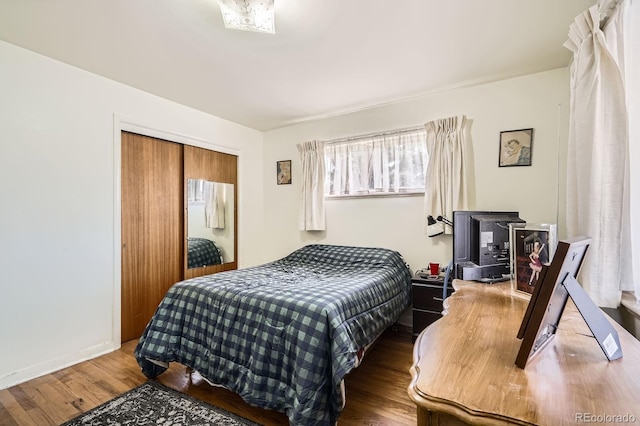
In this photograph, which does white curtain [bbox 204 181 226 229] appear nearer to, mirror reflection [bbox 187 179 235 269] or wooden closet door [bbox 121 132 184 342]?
mirror reflection [bbox 187 179 235 269]

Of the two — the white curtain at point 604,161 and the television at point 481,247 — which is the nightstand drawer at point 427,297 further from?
the white curtain at point 604,161

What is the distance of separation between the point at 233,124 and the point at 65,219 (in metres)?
2.19

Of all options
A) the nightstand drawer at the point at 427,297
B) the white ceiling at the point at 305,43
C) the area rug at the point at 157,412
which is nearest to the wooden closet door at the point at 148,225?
the white ceiling at the point at 305,43

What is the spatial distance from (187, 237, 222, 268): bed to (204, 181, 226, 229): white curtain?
0.73ft

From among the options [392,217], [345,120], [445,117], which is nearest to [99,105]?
[345,120]

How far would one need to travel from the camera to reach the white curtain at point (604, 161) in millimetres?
1521

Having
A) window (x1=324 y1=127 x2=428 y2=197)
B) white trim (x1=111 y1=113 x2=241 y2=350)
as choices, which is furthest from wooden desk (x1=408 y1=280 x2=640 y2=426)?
white trim (x1=111 y1=113 x2=241 y2=350)

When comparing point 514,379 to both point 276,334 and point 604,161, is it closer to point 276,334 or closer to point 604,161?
point 276,334

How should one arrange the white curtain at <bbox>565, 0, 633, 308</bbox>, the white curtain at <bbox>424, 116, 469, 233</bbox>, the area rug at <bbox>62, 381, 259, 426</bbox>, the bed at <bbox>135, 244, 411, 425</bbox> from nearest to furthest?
the white curtain at <bbox>565, 0, 633, 308</bbox>
the bed at <bbox>135, 244, 411, 425</bbox>
the area rug at <bbox>62, 381, 259, 426</bbox>
the white curtain at <bbox>424, 116, 469, 233</bbox>

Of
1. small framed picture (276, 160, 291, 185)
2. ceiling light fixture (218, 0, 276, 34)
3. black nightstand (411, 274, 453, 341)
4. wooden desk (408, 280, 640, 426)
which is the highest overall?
ceiling light fixture (218, 0, 276, 34)

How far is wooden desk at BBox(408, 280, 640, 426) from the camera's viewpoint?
0.61 m

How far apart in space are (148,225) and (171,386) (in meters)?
1.64

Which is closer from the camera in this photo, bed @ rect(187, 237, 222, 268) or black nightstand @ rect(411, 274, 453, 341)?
black nightstand @ rect(411, 274, 453, 341)

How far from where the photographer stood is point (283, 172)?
4.22m
